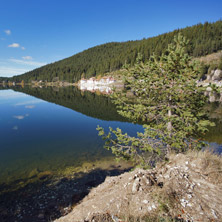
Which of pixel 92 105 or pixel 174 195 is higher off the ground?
pixel 174 195

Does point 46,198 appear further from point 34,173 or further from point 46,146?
point 46,146

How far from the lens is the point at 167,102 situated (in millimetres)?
10250

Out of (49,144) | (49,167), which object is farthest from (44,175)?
(49,144)

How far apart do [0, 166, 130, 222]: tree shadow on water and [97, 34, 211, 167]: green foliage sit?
18.6ft

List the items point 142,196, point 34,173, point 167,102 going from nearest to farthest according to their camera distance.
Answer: point 142,196
point 167,102
point 34,173

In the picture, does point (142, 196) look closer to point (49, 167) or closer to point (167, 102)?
point (167, 102)

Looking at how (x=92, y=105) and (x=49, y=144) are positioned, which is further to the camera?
(x=92, y=105)

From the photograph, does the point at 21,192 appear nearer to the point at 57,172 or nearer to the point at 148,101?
the point at 57,172

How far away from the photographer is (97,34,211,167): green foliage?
8539 millimetres

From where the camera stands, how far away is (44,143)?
22.6 m

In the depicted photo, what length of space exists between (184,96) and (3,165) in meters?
19.6

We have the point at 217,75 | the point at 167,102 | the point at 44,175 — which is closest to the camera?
the point at 167,102

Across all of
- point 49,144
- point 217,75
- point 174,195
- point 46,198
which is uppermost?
point 217,75

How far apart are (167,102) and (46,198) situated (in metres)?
11.8
